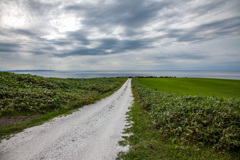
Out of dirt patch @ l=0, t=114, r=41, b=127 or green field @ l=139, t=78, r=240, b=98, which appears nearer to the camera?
dirt patch @ l=0, t=114, r=41, b=127

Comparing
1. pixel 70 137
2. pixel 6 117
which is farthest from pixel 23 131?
pixel 6 117

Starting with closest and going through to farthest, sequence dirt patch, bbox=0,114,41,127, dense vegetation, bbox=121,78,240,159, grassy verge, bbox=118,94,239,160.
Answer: grassy verge, bbox=118,94,239,160 < dense vegetation, bbox=121,78,240,159 < dirt patch, bbox=0,114,41,127

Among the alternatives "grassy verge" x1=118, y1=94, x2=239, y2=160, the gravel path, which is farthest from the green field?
the gravel path

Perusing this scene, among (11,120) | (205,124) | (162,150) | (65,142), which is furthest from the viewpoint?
(11,120)

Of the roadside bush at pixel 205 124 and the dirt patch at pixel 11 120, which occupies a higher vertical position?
the roadside bush at pixel 205 124

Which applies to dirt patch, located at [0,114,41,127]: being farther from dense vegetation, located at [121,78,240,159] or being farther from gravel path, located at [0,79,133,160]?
dense vegetation, located at [121,78,240,159]

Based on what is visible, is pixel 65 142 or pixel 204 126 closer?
pixel 65 142

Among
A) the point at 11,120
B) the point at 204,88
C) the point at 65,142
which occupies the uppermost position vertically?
the point at 204,88

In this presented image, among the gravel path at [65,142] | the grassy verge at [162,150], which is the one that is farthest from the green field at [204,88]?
the gravel path at [65,142]

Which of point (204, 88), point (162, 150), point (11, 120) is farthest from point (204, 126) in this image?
point (204, 88)

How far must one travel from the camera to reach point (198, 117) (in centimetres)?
722

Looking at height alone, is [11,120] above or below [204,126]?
below

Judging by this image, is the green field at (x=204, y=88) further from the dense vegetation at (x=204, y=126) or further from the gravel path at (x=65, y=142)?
the gravel path at (x=65, y=142)

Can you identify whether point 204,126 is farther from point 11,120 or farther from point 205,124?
point 11,120
